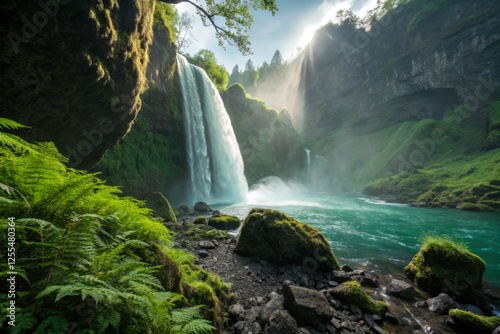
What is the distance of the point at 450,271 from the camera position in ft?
22.5

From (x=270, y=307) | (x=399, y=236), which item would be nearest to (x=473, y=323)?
(x=270, y=307)

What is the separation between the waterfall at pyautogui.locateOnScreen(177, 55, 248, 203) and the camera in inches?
950

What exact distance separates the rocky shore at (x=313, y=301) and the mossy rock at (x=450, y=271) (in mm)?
355

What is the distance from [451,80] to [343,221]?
186 ft

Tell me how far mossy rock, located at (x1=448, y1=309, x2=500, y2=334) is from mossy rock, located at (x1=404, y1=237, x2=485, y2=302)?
4.19ft

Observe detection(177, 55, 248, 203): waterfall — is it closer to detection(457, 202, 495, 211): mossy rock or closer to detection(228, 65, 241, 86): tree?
detection(457, 202, 495, 211): mossy rock

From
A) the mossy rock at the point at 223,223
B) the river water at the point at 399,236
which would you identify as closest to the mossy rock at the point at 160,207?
the mossy rock at the point at 223,223

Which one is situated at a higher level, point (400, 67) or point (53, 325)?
point (400, 67)

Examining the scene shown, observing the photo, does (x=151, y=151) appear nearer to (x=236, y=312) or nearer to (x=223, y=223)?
(x=223, y=223)

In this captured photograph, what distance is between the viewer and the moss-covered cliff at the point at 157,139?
16.9 meters

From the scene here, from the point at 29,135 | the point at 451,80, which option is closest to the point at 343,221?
the point at 29,135

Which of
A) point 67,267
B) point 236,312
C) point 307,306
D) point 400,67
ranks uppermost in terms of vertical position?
point 400,67

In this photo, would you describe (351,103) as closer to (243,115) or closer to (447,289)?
(243,115)

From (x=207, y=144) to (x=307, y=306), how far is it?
24.2 m
